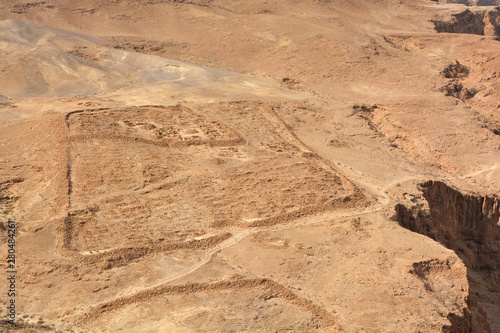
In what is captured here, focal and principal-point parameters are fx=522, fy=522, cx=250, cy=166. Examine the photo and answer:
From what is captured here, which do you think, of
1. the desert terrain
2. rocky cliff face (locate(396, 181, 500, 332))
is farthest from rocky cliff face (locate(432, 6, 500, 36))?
rocky cliff face (locate(396, 181, 500, 332))

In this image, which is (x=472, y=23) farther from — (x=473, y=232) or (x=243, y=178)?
(x=243, y=178)

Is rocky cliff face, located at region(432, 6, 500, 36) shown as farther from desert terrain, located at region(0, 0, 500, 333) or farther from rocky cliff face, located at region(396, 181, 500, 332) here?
rocky cliff face, located at region(396, 181, 500, 332)

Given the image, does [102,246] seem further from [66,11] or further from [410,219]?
[66,11]

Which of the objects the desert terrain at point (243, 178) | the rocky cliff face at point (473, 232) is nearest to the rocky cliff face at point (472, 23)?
the desert terrain at point (243, 178)

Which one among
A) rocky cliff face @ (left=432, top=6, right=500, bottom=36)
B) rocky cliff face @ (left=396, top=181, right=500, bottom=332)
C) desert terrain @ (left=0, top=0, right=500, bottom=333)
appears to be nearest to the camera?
desert terrain @ (left=0, top=0, right=500, bottom=333)

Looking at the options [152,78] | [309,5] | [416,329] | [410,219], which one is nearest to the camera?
[416,329]

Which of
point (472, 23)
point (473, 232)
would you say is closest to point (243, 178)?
point (473, 232)

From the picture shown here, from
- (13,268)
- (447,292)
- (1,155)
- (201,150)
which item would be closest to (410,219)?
(447,292)
